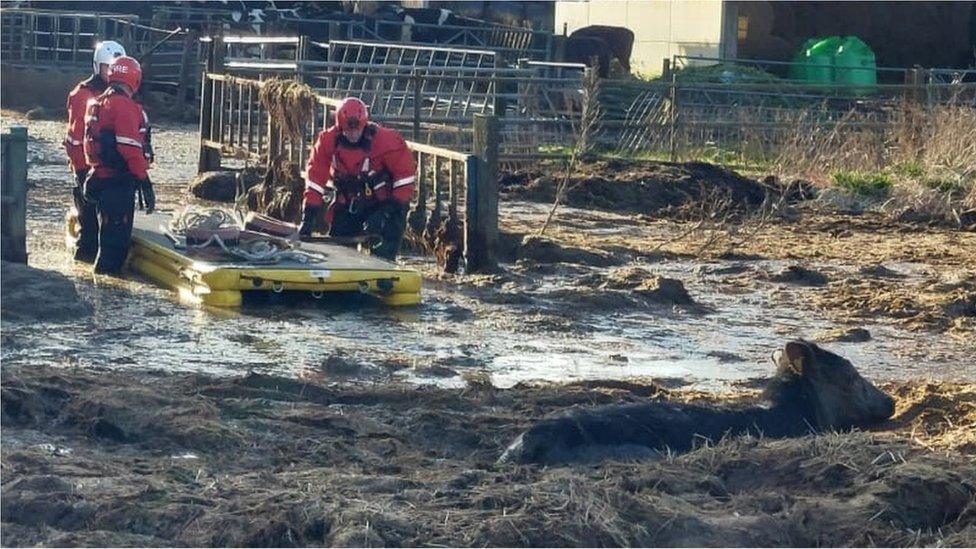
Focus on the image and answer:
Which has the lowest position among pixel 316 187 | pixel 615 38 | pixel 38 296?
pixel 38 296

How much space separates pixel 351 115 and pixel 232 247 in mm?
1371

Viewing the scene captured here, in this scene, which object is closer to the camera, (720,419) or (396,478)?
(396,478)

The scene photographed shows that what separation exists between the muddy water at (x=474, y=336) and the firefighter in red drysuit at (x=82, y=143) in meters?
0.21

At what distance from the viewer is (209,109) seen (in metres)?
18.6

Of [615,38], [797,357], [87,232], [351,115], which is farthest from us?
[615,38]

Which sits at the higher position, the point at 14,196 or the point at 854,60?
the point at 854,60

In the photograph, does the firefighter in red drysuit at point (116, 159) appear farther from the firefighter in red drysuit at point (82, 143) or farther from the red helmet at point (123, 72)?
the firefighter in red drysuit at point (82, 143)

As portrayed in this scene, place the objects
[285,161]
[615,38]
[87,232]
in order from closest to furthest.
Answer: [87,232] < [285,161] < [615,38]

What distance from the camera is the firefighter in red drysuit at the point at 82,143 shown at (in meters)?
12.5

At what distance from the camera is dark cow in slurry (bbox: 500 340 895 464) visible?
23.3 feet

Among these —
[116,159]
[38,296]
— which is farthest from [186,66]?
[38,296]

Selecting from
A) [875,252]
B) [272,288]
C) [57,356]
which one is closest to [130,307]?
[272,288]

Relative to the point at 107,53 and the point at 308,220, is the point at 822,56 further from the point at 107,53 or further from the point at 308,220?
the point at 107,53

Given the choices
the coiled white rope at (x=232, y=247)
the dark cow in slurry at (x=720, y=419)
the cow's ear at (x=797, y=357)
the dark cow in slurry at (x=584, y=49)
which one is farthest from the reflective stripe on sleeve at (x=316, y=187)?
the dark cow in slurry at (x=584, y=49)
